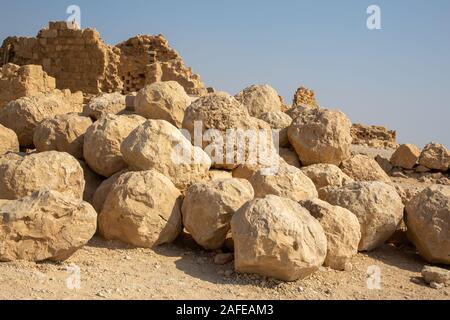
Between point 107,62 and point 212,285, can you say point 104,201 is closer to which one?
point 212,285

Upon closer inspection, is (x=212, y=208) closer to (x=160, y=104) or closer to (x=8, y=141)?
(x=160, y=104)

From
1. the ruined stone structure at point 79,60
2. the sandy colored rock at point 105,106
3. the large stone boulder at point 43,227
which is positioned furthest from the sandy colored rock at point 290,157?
the ruined stone structure at point 79,60

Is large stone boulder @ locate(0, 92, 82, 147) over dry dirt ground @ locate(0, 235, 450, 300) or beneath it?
over

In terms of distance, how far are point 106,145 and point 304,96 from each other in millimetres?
20137

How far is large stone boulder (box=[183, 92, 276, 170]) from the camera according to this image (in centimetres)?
574

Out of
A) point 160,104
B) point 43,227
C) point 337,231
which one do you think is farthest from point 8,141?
point 337,231

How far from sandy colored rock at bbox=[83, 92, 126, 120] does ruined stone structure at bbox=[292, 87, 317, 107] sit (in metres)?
18.1

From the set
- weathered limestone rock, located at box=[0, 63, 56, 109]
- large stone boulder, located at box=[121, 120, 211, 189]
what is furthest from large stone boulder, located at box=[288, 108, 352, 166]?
weathered limestone rock, located at box=[0, 63, 56, 109]

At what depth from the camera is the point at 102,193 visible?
17.2 feet

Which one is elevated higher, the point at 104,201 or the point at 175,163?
the point at 175,163

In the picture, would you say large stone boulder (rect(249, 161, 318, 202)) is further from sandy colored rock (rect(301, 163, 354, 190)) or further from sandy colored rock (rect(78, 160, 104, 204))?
sandy colored rock (rect(78, 160, 104, 204))

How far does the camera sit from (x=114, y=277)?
13.4ft

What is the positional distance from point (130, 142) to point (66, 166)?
0.65 meters

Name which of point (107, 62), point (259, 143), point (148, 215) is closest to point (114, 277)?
point (148, 215)
